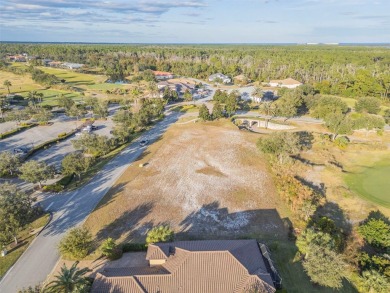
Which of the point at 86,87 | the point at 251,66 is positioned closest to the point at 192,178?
the point at 86,87

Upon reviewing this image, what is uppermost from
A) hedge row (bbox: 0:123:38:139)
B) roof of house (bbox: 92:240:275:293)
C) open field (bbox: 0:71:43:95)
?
open field (bbox: 0:71:43:95)

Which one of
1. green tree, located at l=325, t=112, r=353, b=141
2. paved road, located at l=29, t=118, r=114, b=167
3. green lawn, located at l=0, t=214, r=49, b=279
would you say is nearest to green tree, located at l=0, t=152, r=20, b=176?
paved road, located at l=29, t=118, r=114, b=167

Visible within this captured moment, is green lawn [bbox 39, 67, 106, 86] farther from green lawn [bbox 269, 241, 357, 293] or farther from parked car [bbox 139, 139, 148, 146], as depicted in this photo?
green lawn [bbox 269, 241, 357, 293]

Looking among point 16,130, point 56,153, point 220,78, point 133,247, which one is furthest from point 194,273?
point 220,78

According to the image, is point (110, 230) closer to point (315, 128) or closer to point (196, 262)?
point (196, 262)

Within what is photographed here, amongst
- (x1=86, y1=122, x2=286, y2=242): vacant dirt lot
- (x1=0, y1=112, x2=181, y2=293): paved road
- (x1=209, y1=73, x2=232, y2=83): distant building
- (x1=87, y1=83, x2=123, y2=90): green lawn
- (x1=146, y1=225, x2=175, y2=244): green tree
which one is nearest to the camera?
(x1=0, y1=112, x2=181, y2=293): paved road

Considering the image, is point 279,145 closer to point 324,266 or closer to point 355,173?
point 355,173

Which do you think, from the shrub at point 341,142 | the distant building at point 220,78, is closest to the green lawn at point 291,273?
the shrub at point 341,142
